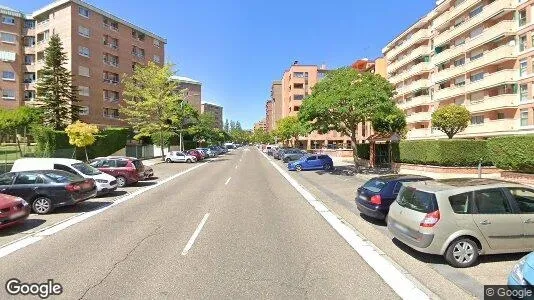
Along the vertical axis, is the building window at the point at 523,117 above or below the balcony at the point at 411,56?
below

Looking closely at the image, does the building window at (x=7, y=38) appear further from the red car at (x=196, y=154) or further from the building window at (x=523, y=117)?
the building window at (x=523, y=117)

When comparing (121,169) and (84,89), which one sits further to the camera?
(84,89)

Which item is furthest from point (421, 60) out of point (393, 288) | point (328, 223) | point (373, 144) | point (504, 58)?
point (393, 288)

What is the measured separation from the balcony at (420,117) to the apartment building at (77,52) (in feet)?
148

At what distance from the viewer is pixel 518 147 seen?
772 inches

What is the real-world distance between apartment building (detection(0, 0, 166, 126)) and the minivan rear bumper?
50.1 meters

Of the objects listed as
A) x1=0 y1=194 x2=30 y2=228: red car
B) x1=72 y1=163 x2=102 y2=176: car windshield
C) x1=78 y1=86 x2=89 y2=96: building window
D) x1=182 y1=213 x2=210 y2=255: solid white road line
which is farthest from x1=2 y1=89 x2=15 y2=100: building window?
x1=182 y1=213 x2=210 y2=255: solid white road line

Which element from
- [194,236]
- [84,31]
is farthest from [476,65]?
[84,31]

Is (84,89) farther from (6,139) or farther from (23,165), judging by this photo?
(23,165)

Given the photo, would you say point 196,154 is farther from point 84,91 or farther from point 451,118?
point 451,118

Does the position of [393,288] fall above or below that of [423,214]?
below

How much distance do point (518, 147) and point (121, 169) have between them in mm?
21098

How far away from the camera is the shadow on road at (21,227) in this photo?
31.1 ft

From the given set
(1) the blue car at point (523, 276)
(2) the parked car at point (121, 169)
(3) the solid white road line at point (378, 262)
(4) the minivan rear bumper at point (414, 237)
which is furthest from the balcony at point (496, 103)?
(1) the blue car at point (523, 276)
